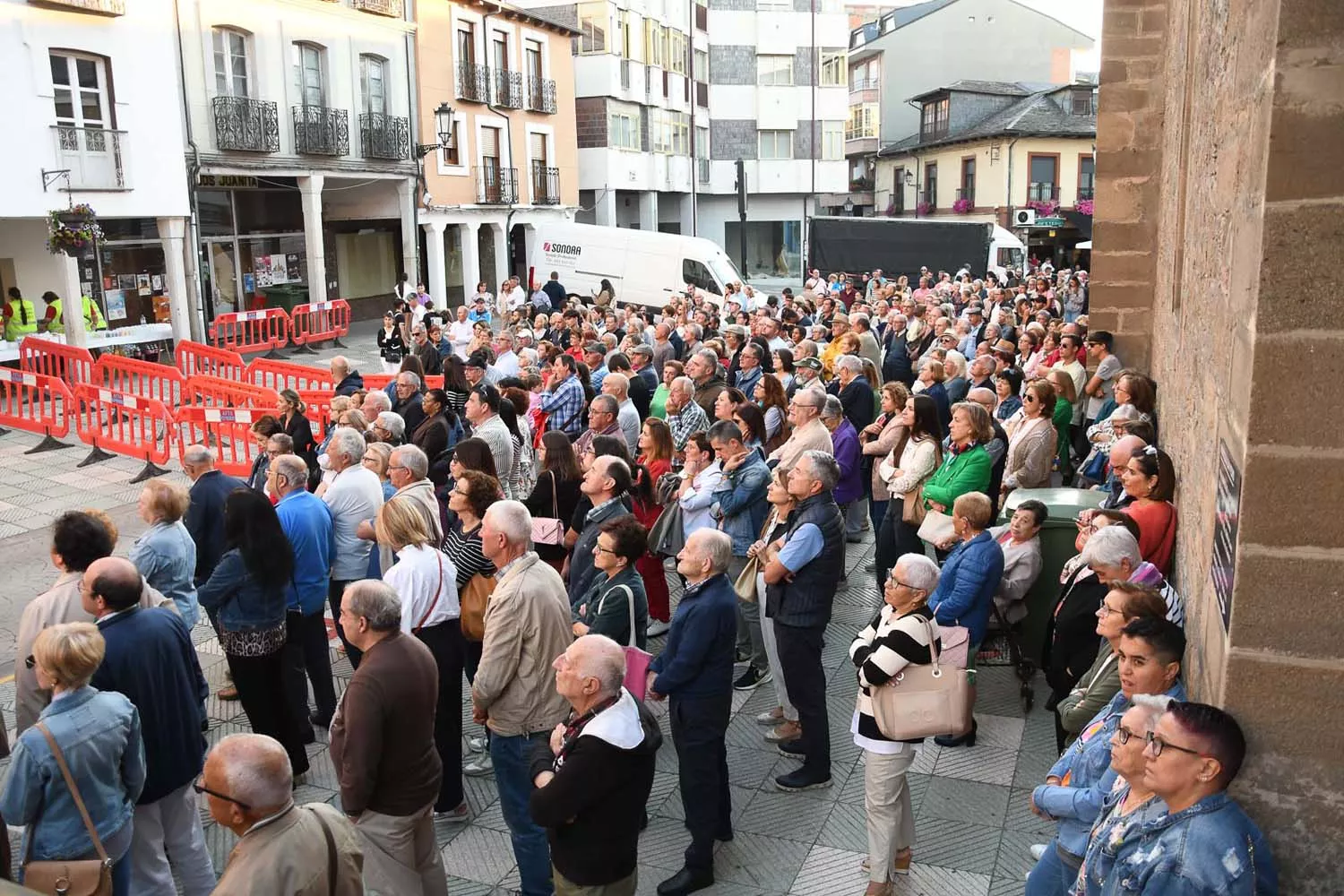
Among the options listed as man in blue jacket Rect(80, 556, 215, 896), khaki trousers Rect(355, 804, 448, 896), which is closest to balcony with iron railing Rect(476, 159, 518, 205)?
man in blue jacket Rect(80, 556, 215, 896)

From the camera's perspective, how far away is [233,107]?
21797 mm

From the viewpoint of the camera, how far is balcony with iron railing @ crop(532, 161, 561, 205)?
3222 cm

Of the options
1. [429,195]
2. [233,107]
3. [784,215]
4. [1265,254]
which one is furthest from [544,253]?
[1265,254]

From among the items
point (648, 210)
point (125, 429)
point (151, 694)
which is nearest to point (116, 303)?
point (125, 429)

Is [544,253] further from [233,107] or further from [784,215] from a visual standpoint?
[784,215]

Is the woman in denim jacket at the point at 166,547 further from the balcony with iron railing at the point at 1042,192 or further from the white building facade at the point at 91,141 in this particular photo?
the balcony with iron railing at the point at 1042,192

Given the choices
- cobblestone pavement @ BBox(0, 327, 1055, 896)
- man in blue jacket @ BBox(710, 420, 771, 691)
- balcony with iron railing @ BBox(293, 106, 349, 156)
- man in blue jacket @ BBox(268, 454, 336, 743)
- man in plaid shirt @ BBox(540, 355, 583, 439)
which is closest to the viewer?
cobblestone pavement @ BBox(0, 327, 1055, 896)

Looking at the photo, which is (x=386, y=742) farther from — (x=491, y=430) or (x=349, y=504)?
(x=491, y=430)

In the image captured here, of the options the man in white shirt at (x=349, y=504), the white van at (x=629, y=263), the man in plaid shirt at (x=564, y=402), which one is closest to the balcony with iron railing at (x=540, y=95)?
the white van at (x=629, y=263)

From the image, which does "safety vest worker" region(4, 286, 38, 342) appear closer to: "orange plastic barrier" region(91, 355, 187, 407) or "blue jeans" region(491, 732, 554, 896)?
"orange plastic barrier" region(91, 355, 187, 407)

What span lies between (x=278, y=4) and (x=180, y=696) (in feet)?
72.0

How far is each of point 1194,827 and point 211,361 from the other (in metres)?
16.9

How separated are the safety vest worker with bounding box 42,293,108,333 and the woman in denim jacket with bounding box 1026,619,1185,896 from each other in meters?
18.4

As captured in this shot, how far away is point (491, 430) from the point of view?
7.77 metres
